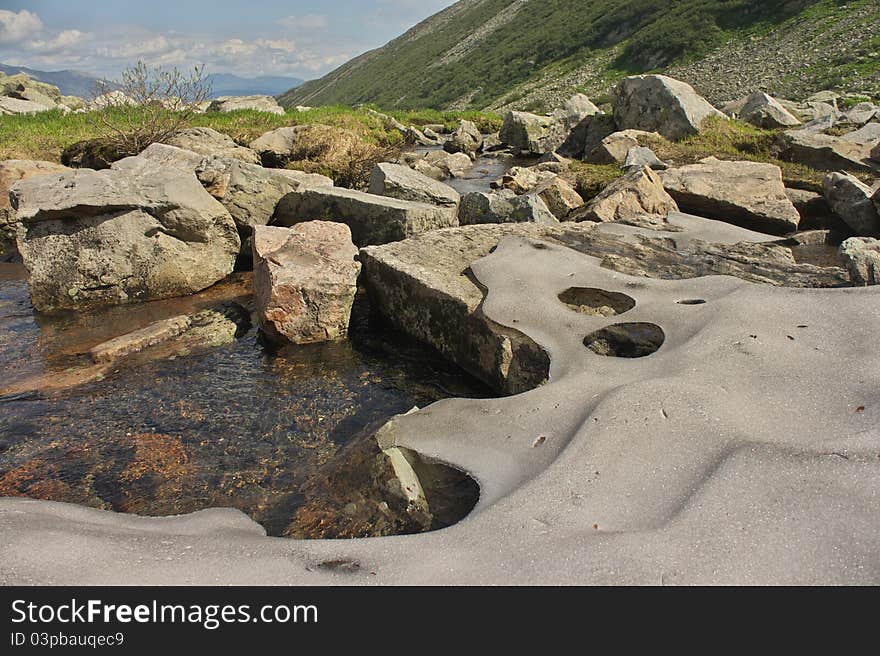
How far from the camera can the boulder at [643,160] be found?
1411 cm

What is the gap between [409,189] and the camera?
37.7 ft

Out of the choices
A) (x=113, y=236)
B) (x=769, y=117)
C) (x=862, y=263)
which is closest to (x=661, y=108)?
(x=769, y=117)

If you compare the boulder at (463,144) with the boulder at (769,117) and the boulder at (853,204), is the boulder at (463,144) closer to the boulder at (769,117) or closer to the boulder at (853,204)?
the boulder at (769,117)

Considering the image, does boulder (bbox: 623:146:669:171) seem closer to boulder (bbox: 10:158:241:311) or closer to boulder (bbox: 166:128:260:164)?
boulder (bbox: 166:128:260:164)

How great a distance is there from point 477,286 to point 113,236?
5656 millimetres

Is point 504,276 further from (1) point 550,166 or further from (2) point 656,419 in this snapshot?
(1) point 550,166

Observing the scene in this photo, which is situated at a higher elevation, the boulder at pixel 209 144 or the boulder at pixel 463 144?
the boulder at pixel 209 144

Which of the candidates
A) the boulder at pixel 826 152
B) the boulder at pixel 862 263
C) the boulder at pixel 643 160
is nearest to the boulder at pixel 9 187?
the boulder at pixel 643 160

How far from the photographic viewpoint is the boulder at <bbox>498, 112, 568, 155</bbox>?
23802 millimetres

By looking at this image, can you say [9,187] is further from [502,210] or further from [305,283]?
[502,210]

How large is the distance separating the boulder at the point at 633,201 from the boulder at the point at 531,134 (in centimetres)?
1251

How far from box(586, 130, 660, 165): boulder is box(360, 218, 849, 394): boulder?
768 centimetres
